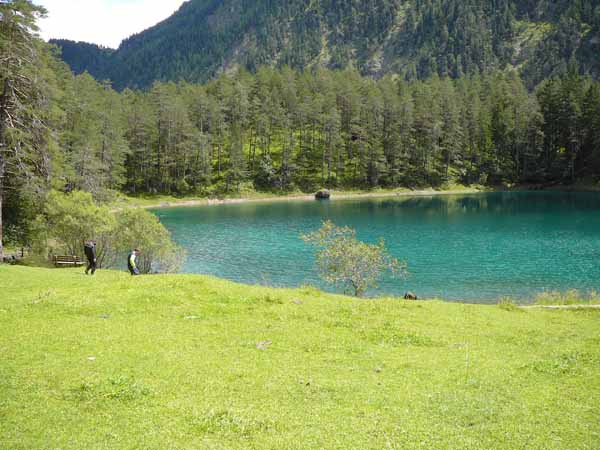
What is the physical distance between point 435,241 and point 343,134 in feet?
334

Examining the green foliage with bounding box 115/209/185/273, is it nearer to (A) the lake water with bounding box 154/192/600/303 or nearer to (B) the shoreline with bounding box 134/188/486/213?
(A) the lake water with bounding box 154/192/600/303

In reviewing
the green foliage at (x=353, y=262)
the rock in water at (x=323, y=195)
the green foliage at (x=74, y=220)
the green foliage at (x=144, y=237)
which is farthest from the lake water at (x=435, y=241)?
the rock in water at (x=323, y=195)

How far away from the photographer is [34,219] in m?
47.9

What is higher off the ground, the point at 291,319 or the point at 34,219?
the point at 34,219

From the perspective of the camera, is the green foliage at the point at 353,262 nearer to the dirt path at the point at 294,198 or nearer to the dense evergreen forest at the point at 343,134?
the dense evergreen forest at the point at 343,134

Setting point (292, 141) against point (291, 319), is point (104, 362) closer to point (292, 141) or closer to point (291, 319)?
point (291, 319)

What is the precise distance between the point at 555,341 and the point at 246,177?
130 meters

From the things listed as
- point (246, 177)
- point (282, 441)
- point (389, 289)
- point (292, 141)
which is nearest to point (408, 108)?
point (292, 141)

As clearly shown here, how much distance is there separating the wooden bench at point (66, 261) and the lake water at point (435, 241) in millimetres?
12958

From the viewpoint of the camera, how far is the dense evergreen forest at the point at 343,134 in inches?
5497

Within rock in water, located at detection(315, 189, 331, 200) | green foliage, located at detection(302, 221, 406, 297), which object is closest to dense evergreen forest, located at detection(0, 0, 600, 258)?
rock in water, located at detection(315, 189, 331, 200)

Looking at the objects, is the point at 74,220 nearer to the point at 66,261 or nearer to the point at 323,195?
the point at 66,261

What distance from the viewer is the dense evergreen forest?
458 feet

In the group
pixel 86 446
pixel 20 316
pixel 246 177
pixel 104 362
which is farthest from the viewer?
pixel 246 177
